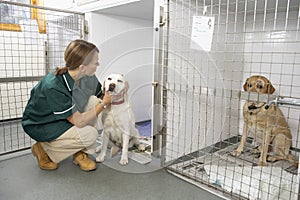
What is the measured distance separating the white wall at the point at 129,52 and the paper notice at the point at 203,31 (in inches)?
14.2

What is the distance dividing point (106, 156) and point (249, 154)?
115 cm

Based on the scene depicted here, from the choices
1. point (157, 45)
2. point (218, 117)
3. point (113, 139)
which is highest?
point (157, 45)

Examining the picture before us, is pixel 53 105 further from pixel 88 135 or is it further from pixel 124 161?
pixel 124 161

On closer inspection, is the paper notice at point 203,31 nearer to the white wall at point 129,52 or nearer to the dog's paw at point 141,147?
the white wall at point 129,52

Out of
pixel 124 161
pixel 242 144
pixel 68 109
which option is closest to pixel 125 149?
pixel 124 161

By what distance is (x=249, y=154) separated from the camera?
1.93 meters

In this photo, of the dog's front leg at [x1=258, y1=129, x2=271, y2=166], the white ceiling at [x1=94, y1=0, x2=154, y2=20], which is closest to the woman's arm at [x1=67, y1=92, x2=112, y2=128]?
the white ceiling at [x1=94, y1=0, x2=154, y2=20]

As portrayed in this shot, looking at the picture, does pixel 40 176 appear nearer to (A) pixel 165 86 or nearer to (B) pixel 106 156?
(B) pixel 106 156

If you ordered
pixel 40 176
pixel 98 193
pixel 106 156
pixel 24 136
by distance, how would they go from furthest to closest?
pixel 24 136 < pixel 106 156 < pixel 40 176 < pixel 98 193

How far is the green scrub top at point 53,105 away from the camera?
1.55 m

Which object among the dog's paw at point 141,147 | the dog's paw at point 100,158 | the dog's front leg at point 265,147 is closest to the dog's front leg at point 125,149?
the dog's paw at point 100,158

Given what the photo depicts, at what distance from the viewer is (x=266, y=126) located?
1.68m

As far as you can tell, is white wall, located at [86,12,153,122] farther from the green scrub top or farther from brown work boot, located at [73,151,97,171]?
brown work boot, located at [73,151,97,171]

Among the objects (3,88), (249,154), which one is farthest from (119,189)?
(3,88)
